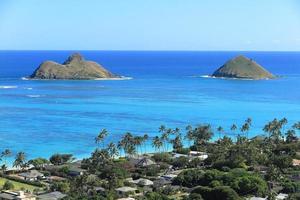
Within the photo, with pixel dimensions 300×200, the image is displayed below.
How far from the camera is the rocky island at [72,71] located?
11512 cm

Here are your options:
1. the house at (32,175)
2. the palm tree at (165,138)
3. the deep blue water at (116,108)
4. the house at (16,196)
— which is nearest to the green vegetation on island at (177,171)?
the house at (32,175)

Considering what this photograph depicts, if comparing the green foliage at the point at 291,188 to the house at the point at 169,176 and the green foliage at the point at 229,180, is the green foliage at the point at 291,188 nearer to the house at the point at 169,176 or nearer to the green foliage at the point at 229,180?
the green foliage at the point at 229,180

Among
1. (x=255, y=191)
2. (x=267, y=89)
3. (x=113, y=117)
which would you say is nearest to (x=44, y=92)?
(x=113, y=117)

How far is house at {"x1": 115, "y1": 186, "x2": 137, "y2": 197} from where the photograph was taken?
89.1ft

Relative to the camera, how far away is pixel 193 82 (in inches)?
4262

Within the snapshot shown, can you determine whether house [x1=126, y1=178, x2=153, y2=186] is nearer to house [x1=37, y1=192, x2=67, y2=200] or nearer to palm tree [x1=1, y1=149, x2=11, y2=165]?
house [x1=37, y1=192, x2=67, y2=200]

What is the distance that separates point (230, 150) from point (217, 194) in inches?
403

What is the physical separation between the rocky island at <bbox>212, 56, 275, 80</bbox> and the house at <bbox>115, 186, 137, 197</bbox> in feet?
314

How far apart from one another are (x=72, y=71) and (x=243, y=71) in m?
40.1

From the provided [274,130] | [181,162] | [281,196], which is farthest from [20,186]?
[274,130]

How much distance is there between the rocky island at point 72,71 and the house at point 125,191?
88.8 m

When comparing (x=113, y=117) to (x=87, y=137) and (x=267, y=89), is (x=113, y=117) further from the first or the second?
(x=267, y=89)

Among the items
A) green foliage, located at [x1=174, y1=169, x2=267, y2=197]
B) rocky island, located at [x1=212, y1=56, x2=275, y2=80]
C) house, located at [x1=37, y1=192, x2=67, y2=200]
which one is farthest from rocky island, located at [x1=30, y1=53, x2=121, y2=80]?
house, located at [x1=37, y1=192, x2=67, y2=200]

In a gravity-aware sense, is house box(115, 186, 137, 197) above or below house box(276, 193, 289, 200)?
below
